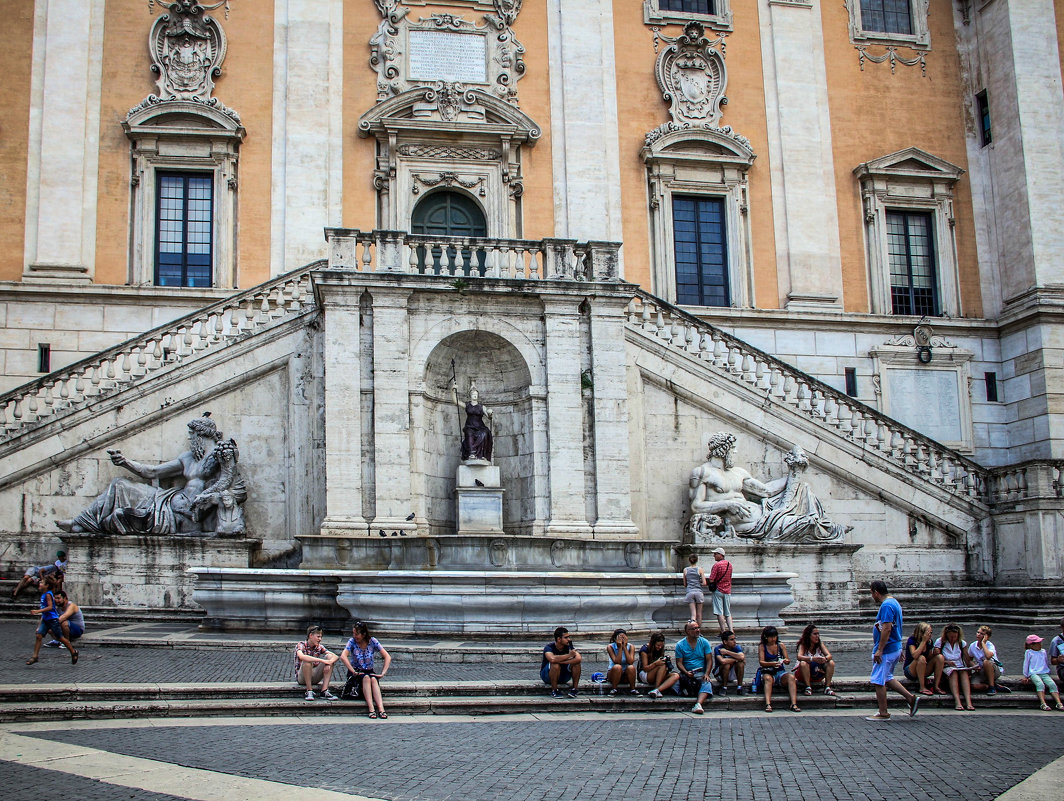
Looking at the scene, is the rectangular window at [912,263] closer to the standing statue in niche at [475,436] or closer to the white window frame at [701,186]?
the white window frame at [701,186]

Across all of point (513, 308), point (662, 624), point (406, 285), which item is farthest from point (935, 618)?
point (406, 285)

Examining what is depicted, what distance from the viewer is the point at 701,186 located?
2898cm

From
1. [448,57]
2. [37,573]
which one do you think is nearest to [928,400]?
[448,57]

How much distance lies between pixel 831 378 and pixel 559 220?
7.97 meters

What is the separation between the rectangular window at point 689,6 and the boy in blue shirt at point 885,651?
70.3 feet

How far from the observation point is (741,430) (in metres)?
22.9

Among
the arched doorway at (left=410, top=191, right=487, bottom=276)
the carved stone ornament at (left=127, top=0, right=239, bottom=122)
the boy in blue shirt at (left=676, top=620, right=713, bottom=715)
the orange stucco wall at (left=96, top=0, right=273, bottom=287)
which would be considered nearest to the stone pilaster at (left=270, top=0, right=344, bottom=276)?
the orange stucco wall at (left=96, top=0, right=273, bottom=287)

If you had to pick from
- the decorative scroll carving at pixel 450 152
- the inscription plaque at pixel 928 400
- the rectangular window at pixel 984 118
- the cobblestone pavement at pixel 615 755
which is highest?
the rectangular window at pixel 984 118

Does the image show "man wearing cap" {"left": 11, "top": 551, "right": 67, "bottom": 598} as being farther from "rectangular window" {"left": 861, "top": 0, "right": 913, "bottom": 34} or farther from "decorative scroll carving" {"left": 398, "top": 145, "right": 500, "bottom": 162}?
"rectangular window" {"left": 861, "top": 0, "right": 913, "bottom": 34}

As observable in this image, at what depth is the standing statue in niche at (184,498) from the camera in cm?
1958

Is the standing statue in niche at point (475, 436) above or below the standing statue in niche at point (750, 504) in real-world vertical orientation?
above

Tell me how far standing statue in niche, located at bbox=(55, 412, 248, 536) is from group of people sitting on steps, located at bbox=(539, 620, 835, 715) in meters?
8.84

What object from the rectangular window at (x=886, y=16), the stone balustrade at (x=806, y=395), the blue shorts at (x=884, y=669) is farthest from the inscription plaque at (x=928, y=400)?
the blue shorts at (x=884, y=669)

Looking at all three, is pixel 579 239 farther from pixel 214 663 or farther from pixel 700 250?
pixel 214 663
